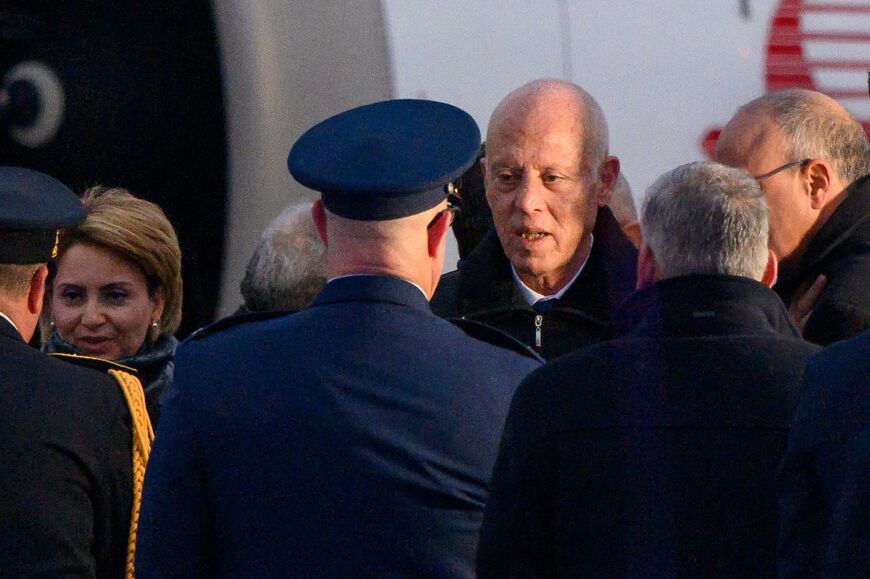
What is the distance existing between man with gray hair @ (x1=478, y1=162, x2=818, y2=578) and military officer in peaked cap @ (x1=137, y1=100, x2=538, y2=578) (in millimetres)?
72

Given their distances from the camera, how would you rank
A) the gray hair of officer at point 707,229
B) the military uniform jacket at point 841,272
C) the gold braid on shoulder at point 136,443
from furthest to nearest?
the military uniform jacket at point 841,272 < the gold braid on shoulder at point 136,443 < the gray hair of officer at point 707,229

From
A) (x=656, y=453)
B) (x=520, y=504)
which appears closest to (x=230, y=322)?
(x=520, y=504)

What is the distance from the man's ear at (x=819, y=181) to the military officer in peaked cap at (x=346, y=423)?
932 mm

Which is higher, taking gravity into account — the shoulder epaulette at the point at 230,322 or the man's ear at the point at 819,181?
the shoulder epaulette at the point at 230,322

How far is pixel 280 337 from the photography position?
6.54 feet

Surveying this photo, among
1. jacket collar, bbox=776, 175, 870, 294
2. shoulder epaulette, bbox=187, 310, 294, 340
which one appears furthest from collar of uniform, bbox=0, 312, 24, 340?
jacket collar, bbox=776, 175, 870, 294

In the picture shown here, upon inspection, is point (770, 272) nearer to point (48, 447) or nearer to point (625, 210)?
point (48, 447)

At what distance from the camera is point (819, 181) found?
109 inches

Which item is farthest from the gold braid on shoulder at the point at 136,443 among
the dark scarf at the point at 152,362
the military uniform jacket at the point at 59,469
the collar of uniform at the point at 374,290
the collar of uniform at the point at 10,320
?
the collar of uniform at the point at 374,290

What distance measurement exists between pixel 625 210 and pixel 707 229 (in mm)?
1490

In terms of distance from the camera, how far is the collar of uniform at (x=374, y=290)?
6.55ft

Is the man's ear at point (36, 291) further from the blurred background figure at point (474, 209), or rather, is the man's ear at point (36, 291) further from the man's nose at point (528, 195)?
the blurred background figure at point (474, 209)

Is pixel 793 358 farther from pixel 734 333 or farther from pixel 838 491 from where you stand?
pixel 838 491

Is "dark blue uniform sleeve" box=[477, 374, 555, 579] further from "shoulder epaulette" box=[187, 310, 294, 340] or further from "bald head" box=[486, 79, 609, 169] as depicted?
"bald head" box=[486, 79, 609, 169]
